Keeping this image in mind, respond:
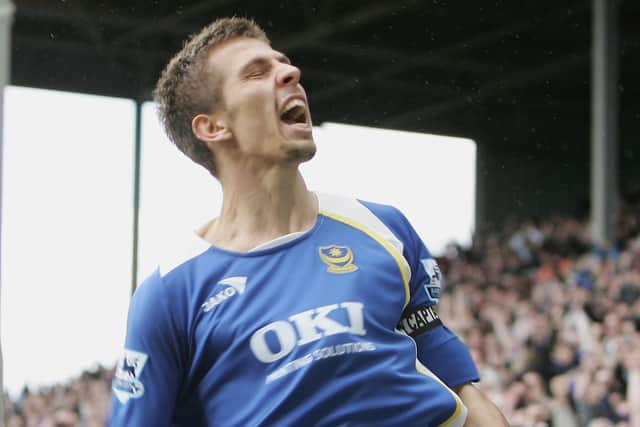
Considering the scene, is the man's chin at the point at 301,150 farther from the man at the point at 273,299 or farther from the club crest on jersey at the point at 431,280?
the club crest on jersey at the point at 431,280

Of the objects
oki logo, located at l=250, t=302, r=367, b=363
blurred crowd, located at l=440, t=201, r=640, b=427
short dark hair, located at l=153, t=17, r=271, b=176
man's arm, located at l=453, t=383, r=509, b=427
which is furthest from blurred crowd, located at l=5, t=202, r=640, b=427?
oki logo, located at l=250, t=302, r=367, b=363

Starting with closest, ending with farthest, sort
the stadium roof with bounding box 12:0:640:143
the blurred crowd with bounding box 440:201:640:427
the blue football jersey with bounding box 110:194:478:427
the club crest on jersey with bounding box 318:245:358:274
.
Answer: the blue football jersey with bounding box 110:194:478:427 → the club crest on jersey with bounding box 318:245:358:274 → the blurred crowd with bounding box 440:201:640:427 → the stadium roof with bounding box 12:0:640:143

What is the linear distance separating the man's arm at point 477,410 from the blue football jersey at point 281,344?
6cm

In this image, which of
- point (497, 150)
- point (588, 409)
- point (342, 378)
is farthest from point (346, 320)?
point (497, 150)

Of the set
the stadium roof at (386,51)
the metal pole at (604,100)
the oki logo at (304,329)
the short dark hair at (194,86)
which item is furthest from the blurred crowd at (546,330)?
the oki logo at (304,329)

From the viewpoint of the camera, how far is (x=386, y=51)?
21.0 metres

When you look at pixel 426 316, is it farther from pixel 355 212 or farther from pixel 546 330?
pixel 546 330

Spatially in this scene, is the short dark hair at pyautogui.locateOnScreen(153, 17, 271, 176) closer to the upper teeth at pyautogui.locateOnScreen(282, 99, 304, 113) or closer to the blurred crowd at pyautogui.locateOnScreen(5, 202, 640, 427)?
the upper teeth at pyautogui.locateOnScreen(282, 99, 304, 113)

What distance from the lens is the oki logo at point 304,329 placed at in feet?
7.25

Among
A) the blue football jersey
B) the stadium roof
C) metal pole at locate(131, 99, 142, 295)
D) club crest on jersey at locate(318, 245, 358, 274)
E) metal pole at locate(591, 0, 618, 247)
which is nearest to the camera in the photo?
the blue football jersey

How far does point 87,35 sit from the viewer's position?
17000 mm

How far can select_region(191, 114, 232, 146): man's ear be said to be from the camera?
8.04 ft

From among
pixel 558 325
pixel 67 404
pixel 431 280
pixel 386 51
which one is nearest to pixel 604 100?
pixel 558 325

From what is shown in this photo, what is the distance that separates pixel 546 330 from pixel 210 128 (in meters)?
7.97
